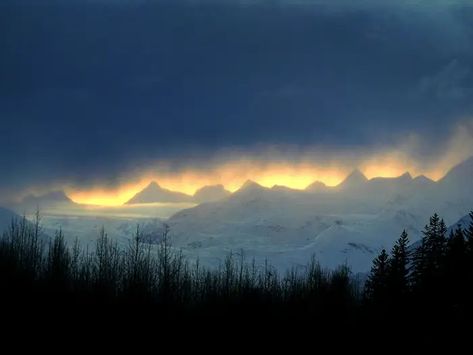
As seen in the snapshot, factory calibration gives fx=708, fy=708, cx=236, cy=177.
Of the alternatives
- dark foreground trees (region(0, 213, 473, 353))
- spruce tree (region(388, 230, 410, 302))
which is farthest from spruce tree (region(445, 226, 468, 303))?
spruce tree (region(388, 230, 410, 302))

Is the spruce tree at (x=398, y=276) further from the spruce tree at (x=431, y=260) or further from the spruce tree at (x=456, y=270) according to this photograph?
the spruce tree at (x=456, y=270)

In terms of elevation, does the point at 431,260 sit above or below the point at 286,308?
above

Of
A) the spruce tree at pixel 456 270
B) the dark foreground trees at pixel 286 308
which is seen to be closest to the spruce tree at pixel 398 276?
the dark foreground trees at pixel 286 308

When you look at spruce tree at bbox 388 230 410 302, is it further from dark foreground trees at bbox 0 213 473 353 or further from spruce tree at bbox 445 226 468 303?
spruce tree at bbox 445 226 468 303

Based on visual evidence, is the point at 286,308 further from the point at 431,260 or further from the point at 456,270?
the point at 456,270

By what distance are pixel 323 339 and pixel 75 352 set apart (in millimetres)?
14787

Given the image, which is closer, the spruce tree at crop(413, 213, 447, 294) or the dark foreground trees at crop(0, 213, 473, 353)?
the dark foreground trees at crop(0, 213, 473, 353)

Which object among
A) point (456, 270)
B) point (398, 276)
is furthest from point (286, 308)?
point (456, 270)

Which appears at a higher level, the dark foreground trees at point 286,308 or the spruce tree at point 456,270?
the spruce tree at point 456,270

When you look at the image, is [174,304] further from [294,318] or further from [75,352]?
[75,352]

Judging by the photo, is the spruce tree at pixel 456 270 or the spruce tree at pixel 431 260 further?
the spruce tree at pixel 431 260

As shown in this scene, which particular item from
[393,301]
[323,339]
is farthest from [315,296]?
[323,339]

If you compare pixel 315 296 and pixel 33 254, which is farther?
pixel 33 254

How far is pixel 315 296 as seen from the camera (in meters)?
54.5
